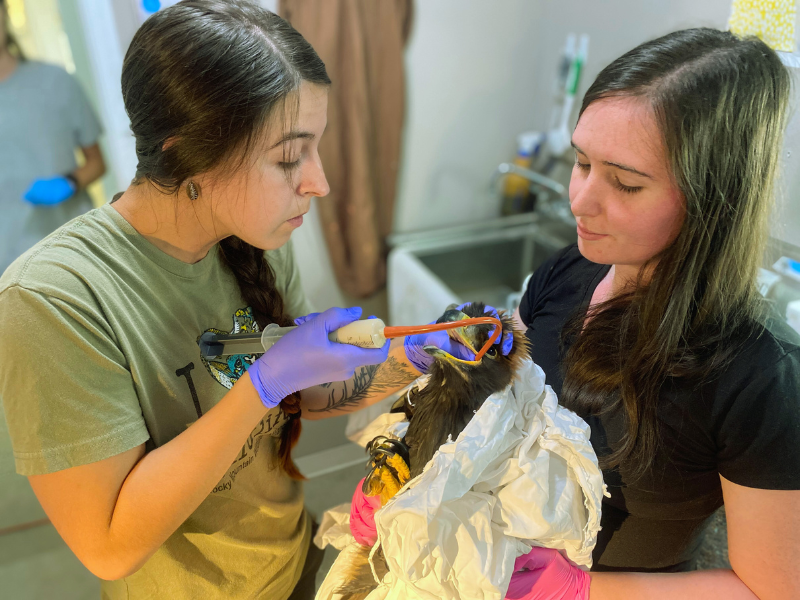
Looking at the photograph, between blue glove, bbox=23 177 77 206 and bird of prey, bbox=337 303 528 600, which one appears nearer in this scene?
bird of prey, bbox=337 303 528 600

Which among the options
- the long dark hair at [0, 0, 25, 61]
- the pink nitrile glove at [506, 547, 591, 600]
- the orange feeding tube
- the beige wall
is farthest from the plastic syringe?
the long dark hair at [0, 0, 25, 61]

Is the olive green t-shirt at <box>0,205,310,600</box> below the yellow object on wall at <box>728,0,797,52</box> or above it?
below

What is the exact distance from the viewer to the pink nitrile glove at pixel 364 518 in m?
0.88

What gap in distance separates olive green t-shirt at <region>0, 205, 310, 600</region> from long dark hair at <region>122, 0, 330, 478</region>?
0.15 metres

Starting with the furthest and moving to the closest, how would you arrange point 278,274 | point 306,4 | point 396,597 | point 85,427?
point 306,4 < point 278,274 < point 396,597 < point 85,427

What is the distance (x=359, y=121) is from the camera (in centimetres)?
209

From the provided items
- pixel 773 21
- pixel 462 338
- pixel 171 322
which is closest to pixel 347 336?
pixel 462 338

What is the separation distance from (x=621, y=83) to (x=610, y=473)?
0.63 meters

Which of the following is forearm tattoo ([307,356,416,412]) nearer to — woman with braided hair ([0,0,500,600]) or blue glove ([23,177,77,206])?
woman with braided hair ([0,0,500,600])

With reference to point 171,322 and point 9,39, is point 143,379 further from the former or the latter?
point 9,39

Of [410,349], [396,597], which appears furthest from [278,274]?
[396,597]

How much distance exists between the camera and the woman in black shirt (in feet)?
2.53

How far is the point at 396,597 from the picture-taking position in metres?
0.81

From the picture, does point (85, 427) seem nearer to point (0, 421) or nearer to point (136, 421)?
point (136, 421)
